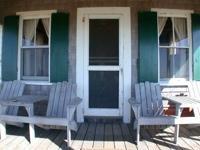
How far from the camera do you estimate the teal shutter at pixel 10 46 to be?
19.6 feet

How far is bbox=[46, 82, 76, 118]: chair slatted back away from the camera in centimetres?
493

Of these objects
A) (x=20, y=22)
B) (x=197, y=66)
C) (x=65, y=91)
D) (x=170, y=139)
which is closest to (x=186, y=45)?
(x=197, y=66)

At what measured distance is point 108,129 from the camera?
17.1 ft

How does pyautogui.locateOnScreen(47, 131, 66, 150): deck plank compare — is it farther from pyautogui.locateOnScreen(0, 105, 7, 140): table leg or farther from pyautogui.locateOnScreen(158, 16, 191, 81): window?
pyautogui.locateOnScreen(158, 16, 191, 81): window

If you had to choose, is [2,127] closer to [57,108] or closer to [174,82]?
[57,108]

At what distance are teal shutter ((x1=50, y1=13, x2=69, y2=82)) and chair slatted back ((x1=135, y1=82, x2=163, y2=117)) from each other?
1513mm

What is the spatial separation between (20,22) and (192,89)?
12.2 feet

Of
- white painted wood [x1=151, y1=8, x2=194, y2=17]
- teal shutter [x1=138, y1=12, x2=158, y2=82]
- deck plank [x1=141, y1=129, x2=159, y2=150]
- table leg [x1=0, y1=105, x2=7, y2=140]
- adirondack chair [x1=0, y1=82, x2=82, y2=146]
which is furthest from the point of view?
white painted wood [x1=151, y1=8, x2=194, y2=17]

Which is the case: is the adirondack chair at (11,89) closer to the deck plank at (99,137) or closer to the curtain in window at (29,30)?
the curtain in window at (29,30)

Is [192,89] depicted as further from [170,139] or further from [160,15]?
[160,15]

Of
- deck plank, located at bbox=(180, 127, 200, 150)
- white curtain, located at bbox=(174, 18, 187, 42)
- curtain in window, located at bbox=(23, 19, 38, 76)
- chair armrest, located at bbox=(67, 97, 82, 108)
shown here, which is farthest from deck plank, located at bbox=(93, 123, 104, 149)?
white curtain, located at bbox=(174, 18, 187, 42)

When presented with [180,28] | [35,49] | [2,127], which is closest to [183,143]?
[180,28]

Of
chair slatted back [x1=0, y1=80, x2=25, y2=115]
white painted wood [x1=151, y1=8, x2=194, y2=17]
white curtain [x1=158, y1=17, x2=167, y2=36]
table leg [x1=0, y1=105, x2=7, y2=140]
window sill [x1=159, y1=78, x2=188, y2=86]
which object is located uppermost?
white painted wood [x1=151, y1=8, x2=194, y2=17]

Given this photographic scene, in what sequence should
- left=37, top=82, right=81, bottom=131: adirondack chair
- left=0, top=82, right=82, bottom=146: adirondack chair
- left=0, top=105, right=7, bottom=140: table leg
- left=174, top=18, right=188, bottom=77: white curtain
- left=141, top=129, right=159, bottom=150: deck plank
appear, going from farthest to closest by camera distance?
1. left=174, top=18, right=188, bottom=77: white curtain
2. left=37, top=82, right=81, bottom=131: adirondack chair
3. left=0, top=105, right=7, bottom=140: table leg
4. left=0, top=82, right=82, bottom=146: adirondack chair
5. left=141, top=129, right=159, bottom=150: deck plank
